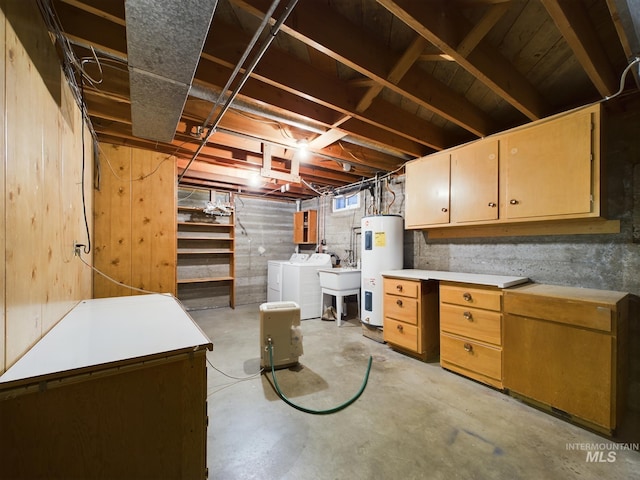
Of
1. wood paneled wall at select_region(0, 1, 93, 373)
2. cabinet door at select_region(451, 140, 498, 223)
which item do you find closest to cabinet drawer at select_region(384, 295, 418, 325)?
cabinet door at select_region(451, 140, 498, 223)

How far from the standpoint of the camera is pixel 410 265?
3.49m

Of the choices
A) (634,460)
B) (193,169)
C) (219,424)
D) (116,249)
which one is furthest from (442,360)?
(193,169)

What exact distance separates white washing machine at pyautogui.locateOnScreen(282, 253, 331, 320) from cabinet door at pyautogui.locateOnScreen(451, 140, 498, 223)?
7.80 ft

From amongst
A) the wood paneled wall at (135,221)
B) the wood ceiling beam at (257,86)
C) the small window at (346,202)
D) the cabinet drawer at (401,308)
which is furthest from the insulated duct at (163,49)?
the small window at (346,202)

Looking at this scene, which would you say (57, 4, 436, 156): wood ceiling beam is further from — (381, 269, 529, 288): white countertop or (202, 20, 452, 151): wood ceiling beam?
(381, 269, 529, 288): white countertop

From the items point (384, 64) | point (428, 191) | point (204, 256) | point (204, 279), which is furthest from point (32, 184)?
point (204, 256)

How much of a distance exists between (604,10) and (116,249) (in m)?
3.80

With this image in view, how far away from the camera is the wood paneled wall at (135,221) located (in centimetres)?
232

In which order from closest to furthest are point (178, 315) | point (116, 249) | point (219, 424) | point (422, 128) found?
point (178, 315) → point (219, 424) → point (116, 249) → point (422, 128)

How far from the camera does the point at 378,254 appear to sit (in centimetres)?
327

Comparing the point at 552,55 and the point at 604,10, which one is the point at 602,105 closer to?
the point at 552,55

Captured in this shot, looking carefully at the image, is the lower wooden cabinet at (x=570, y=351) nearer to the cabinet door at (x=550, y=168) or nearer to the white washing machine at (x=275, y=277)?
the cabinet door at (x=550, y=168)

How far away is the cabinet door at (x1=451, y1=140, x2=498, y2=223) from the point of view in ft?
7.61

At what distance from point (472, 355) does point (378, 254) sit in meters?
1.46
